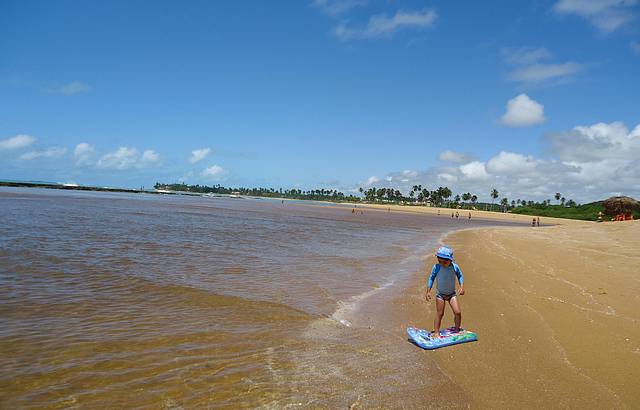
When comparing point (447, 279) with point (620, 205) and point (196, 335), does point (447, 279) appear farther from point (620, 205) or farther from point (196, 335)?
point (620, 205)

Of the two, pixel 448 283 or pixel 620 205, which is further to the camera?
pixel 620 205

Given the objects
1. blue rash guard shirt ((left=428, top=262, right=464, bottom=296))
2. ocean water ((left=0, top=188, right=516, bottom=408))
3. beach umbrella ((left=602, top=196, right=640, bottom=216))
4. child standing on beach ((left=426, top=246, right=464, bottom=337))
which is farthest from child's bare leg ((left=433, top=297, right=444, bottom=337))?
beach umbrella ((left=602, top=196, right=640, bottom=216))

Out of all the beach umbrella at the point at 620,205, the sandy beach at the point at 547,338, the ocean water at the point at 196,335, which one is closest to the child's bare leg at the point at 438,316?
the sandy beach at the point at 547,338

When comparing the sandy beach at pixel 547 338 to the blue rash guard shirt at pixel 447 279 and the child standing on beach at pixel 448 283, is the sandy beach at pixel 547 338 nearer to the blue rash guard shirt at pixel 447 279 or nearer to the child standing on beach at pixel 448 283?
the child standing on beach at pixel 448 283

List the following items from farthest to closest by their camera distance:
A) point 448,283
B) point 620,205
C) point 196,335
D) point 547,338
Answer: point 620,205
point 448,283
point 547,338
point 196,335

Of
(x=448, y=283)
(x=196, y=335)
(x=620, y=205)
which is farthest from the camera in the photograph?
(x=620, y=205)

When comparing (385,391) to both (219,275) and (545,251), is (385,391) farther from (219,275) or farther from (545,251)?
(545,251)

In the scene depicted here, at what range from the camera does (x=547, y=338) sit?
7492 mm

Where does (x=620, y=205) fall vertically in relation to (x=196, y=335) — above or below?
above

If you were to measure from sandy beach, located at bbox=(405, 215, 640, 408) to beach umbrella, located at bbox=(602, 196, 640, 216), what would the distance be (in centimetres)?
5444

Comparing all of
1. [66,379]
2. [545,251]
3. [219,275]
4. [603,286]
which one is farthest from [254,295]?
[545,251]

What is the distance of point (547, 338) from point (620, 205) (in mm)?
65577

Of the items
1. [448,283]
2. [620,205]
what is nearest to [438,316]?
[448,283]

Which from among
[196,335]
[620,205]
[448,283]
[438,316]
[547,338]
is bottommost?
[196,335]
